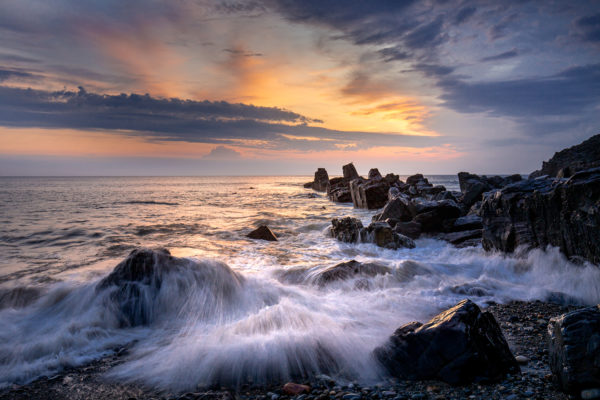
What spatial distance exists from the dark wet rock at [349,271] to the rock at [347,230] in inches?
179

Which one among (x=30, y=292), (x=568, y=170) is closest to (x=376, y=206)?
(x=568, y=170)

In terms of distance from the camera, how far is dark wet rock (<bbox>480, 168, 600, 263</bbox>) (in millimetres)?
6609

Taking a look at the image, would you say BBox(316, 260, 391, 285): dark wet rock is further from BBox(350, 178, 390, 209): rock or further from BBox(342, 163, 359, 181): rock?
BBox(342, 163, 359, 181): rock

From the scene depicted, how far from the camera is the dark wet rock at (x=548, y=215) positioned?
6.61 m

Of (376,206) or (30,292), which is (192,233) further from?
(376,206)

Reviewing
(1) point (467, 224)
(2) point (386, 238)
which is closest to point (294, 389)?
(2) point (386, 238)

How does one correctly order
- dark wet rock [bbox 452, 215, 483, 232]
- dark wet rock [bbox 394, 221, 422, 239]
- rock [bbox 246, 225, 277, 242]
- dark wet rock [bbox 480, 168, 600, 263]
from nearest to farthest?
1. dark wet rock [bbox 480, 168, 600, 263]
2. dark wet rock [bbox 452, 215, 483, 232]
3. dark wet rock [bbox 394, 221, 422, 239]
4. rock [bbox 246, 225, 277, 242]

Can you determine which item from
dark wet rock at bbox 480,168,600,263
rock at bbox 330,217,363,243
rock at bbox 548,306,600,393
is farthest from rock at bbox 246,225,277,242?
rock at bbox 548,306,600,393

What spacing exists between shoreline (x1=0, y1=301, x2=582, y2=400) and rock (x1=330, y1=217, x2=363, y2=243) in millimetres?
8380

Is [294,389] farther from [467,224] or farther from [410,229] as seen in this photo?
[467,224]

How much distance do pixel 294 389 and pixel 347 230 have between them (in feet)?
33.2

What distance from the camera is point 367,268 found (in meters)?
8.17

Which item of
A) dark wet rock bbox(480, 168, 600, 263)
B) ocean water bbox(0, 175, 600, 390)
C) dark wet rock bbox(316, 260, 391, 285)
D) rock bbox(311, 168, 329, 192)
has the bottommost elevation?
ocean water bbox(0, 175, 600, 390)

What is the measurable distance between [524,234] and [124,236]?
15489 mm
